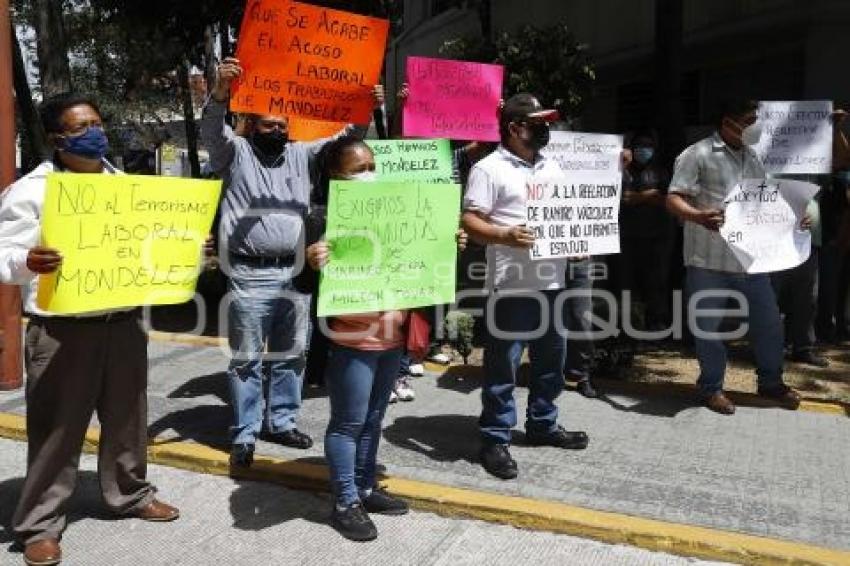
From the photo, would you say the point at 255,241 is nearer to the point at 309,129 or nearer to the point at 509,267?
the point at 309,129

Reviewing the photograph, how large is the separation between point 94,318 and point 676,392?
13.3 ft

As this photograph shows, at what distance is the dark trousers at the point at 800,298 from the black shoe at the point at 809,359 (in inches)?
1.3

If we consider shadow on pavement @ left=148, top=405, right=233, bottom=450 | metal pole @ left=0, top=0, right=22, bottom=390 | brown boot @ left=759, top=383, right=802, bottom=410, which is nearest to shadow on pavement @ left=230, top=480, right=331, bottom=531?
shadow on pavement @ left=148, top=405, right=233, bottom=450

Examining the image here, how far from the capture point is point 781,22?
10.0 m

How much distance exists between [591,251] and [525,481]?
1379mm

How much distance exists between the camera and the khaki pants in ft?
11.8

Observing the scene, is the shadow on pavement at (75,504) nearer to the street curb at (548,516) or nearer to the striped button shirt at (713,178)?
the street curb at (548,516)

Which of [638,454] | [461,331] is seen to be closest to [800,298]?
[461,331]

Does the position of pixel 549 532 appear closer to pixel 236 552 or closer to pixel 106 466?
pixel 236 552

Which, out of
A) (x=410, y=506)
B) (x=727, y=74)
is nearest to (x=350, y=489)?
(x=410, y=506)

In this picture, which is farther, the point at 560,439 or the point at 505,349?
the point at 560,439

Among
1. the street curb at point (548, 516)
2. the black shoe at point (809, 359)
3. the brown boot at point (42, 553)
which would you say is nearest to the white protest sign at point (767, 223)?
the black shoe at point (809, 359)

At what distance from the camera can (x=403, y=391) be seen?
586 cm

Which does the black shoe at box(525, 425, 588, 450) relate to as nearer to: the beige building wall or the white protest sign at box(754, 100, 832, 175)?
the white protest sign at box(754, 100, 832, 175)
